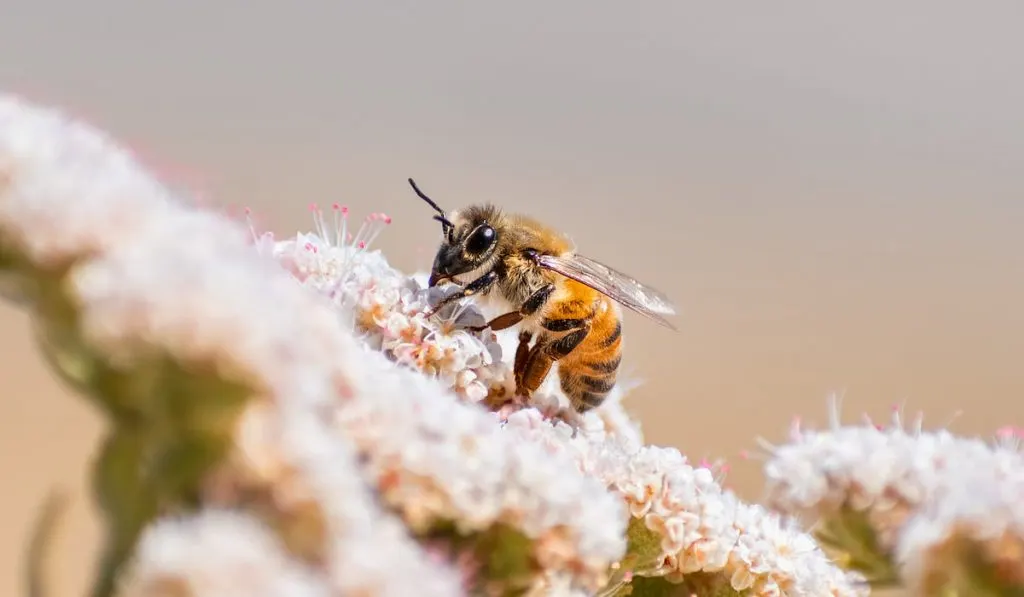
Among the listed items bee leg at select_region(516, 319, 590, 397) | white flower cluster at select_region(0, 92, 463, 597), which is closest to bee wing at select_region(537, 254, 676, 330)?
bee leg at select_region(516, 319, 590, 397)

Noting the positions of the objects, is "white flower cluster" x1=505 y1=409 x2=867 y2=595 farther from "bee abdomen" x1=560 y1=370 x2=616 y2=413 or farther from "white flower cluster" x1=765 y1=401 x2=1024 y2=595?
"bee abdomen" x1=560 y1=370 x2=616 y2=413

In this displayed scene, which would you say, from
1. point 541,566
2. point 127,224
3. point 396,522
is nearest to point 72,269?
point 127,224

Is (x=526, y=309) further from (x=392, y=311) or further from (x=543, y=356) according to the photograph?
(x=392, y=311)

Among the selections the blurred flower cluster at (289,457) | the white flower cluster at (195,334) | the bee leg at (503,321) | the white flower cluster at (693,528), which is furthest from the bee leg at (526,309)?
the white flower cluster at (195,334)

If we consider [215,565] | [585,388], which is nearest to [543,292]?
[585,388]

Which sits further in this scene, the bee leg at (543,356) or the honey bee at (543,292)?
the honey bee at (543,292)

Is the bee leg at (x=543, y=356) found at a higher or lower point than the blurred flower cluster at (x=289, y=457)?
higher

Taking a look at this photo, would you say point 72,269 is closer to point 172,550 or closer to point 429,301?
point 172,550

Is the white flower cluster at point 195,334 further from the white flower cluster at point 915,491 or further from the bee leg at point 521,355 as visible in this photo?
the bee leg at point 521,355
